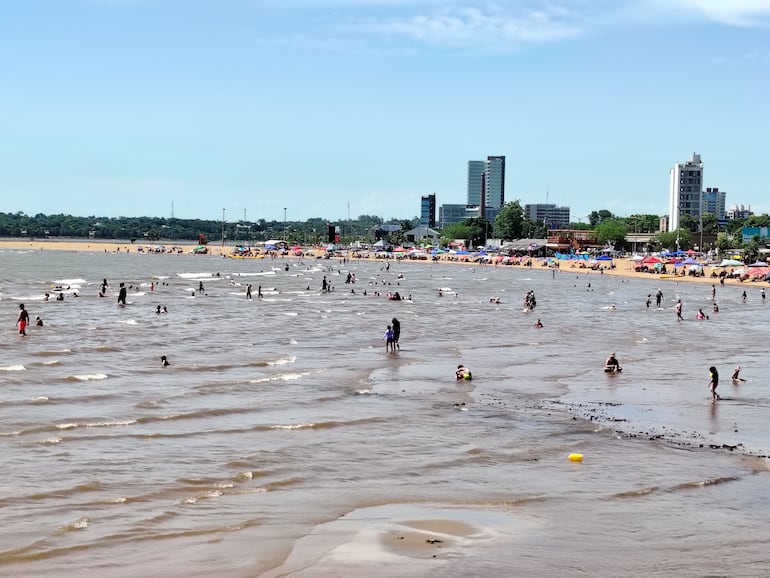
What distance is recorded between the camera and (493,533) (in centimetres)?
1359

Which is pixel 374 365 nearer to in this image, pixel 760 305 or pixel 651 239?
pixel 760 305

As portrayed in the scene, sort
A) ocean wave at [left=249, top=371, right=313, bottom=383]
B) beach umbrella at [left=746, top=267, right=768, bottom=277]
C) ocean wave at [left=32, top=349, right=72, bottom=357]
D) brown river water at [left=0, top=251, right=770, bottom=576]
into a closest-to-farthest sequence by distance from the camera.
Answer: brown river water at [left=0, top=251, right=770, bottom=576] < ocean wave at [left=249, top=371, right=313, bottom=383] < ocean wave at [left=32, top=349, right=72, bottom=357] < beach umbrella at [left=746, top=267, right=768, bottom=277]

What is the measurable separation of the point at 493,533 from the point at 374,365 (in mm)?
18851

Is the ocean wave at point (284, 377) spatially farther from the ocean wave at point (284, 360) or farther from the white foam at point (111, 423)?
the white foam at point (111, 423)

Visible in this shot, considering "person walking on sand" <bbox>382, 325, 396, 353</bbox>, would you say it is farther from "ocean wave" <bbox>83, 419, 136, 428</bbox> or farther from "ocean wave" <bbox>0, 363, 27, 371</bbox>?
"ocean wave" <bbox>83, 419, 136, 428</bbox>

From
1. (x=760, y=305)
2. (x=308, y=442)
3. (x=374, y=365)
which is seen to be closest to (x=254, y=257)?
(x=760, y=305)

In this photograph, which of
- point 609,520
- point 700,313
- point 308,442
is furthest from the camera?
point 700,313

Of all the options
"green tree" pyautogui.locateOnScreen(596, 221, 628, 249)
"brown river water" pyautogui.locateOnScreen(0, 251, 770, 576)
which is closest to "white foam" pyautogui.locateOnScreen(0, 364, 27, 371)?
"brown river water" pyautogui.locateOnScreen(0, 251, 770, 576)

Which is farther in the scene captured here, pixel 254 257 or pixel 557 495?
pixel 254 257

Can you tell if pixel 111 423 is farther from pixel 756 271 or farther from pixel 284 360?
pixel 756 271

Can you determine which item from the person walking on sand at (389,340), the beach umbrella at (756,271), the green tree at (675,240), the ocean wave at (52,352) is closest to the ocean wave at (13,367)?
the ocean wave at (52,352)

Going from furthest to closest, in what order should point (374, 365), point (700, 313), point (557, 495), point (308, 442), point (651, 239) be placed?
1. point (651, 239)
2. point (700, 313)
3. point (374, 365)
4. point (308, 442)
5. point (557, 495)

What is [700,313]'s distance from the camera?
5425cm

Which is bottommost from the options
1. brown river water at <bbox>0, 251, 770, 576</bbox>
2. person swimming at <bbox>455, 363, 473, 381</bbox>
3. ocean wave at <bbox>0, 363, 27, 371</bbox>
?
brown river water at <bbox>0, 251, 770, 576</bbox>
